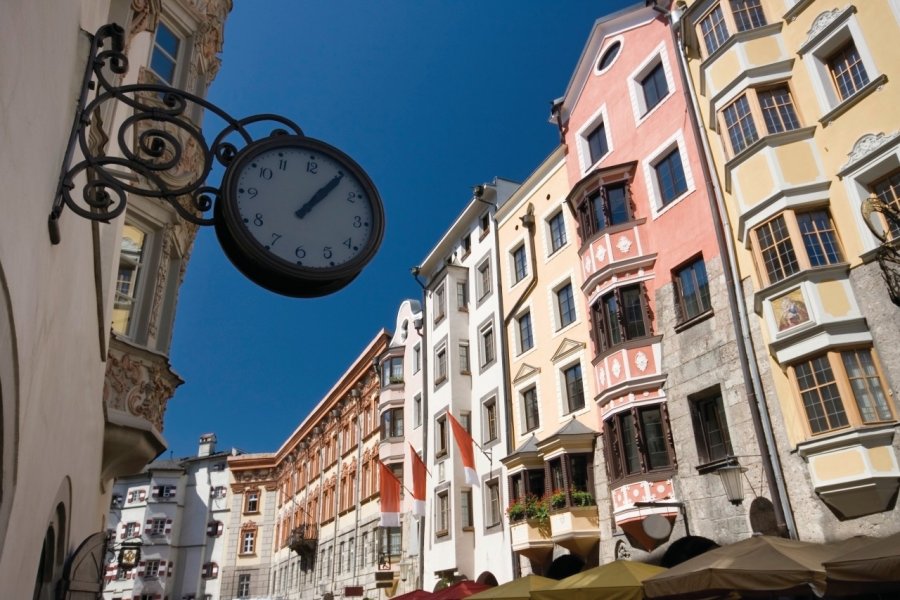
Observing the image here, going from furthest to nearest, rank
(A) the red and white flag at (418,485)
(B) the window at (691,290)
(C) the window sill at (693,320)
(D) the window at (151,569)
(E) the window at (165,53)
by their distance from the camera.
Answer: (D) the window at (151,569) → (A) the red and white flag at (418,485) → (B) the window at (691,290) → (C) the window sill at (693,320) → (E) the window at (165,53)

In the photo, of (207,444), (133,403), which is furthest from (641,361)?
(207,444)

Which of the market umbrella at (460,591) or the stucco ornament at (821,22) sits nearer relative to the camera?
the stucco ornament at (821,22)

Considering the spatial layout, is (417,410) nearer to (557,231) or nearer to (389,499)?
(389,499)

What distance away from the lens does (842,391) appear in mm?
12695

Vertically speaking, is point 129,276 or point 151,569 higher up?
point 129,276

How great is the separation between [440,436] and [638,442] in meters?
13.6

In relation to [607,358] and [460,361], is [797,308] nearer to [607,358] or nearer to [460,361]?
[607,358]

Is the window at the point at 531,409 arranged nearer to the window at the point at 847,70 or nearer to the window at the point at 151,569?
the window at the point at 847,70

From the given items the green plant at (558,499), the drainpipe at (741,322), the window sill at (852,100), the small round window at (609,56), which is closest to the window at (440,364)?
the green plant at (558,499)

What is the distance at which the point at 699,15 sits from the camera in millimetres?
17891

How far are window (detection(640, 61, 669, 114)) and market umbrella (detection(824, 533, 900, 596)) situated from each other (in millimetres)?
13945

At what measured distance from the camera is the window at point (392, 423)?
35.5 metres

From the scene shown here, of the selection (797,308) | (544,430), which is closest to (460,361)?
(544,430)

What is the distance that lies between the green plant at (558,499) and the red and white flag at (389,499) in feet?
35.6
